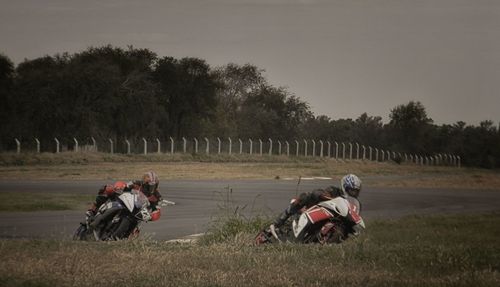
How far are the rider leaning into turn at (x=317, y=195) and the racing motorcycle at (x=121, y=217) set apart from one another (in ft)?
6.39

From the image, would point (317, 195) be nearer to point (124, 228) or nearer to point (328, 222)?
point (328, 222)

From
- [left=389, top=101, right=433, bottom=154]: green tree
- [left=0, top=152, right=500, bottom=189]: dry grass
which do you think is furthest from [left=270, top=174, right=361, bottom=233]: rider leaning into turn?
[left=389, top=101, right=433, bottom=154]: green tree

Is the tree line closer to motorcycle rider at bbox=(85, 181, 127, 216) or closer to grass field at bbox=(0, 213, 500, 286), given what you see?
motorcycle rider at bbox=(85, 181, 127, 216)

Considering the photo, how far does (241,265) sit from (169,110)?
58454 mm

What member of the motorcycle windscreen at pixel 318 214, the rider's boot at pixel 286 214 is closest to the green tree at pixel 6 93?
the rider's boot at pixel 286 214

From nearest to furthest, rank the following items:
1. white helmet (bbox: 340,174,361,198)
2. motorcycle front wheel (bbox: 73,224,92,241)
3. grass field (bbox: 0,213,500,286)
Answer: grass field (bbox: 0,213,500,286) → white helmet (bbox: 340,174,361,198) → motorcycle front wheel (bbox: 73,224,92,241)

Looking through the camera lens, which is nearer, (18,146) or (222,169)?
(18,146)

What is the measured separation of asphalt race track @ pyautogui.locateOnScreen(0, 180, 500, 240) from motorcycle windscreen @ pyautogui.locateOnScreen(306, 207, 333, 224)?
361 centimetres

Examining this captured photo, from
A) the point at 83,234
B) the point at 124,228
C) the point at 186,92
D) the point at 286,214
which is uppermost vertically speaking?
the point at 186,92

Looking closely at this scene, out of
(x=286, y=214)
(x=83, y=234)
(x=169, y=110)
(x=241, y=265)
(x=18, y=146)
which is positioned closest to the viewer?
(x=241, y=265)

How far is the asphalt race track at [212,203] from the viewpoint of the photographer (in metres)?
19.2

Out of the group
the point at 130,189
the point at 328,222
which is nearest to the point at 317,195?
the point at 328,222

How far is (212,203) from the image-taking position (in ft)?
90.0

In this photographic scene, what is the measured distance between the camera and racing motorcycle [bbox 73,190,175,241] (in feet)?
43.8
